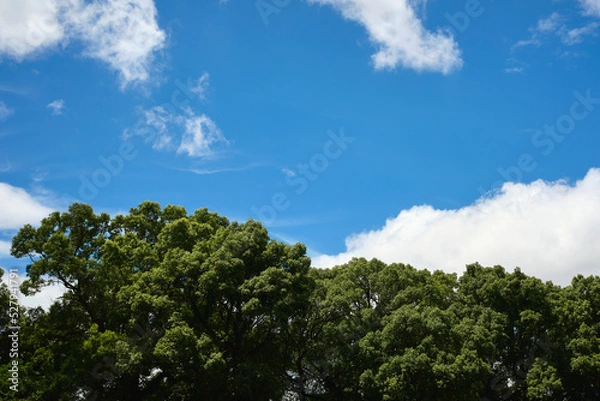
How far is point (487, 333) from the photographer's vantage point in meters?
27.4

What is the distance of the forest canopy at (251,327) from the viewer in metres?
21.9

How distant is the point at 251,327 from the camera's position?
79.7 feet

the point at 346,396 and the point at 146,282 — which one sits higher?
the point at 146,282

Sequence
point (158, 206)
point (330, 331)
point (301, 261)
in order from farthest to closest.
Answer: point (158, 206) → point (330, 331) → point (301, 261)

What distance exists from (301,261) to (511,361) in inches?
577

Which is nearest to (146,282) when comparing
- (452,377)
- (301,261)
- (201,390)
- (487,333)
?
(201,390)

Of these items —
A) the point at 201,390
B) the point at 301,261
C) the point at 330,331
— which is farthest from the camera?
the point at 330,331

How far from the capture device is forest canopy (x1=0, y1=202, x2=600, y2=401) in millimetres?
21859

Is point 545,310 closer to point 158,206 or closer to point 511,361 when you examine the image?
point 511,361

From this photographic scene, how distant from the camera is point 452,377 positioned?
23.9 metres

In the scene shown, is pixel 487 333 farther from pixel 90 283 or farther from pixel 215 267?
pixel 90 283

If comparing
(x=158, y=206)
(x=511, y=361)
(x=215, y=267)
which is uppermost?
(x=158, y=206)

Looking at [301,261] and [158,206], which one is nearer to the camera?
[301,261]

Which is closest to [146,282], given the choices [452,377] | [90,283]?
[90,283]
